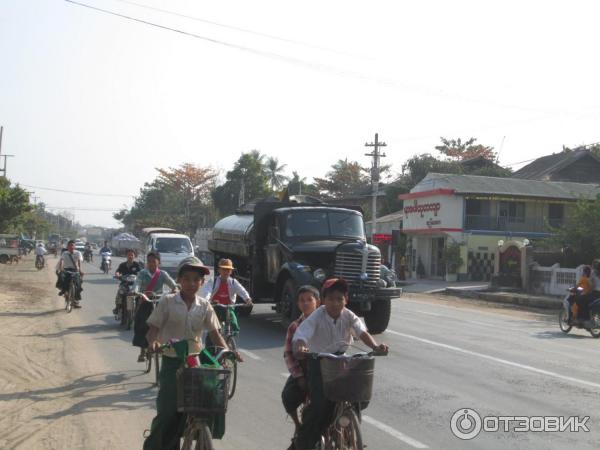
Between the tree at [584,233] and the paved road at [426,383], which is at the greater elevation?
the tree at [584,233]

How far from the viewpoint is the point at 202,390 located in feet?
16.5

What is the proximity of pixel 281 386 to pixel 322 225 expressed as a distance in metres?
6.92

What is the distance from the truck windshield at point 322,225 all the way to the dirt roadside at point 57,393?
16.3 feet

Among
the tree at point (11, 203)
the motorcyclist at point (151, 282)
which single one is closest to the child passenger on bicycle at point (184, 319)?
the motorcyclist at point (151, 282)

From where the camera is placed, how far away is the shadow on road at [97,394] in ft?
27.3

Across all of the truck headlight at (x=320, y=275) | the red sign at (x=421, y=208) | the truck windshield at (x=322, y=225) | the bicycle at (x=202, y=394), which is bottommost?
the bicycle at (x=202, y=394)

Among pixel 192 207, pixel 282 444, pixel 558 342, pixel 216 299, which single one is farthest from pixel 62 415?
pixel 192 207

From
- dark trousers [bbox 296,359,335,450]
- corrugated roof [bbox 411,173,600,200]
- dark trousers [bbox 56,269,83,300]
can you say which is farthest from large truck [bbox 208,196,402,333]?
corrugated roof [bbox 411,173,600,200]

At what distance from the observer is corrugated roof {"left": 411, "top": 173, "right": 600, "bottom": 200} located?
45.3m

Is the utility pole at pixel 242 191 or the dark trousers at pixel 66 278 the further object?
the utility pole at pixel 242 191

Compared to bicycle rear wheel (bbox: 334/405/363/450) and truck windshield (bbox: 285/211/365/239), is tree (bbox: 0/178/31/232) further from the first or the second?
bicycle rear wheel (bbox: 334/405/363/450)

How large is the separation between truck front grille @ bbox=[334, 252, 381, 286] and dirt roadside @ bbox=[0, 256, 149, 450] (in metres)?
4.94

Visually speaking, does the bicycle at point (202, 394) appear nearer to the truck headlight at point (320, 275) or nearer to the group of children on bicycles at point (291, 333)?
the group of children on bicycles at point (291, 333)
